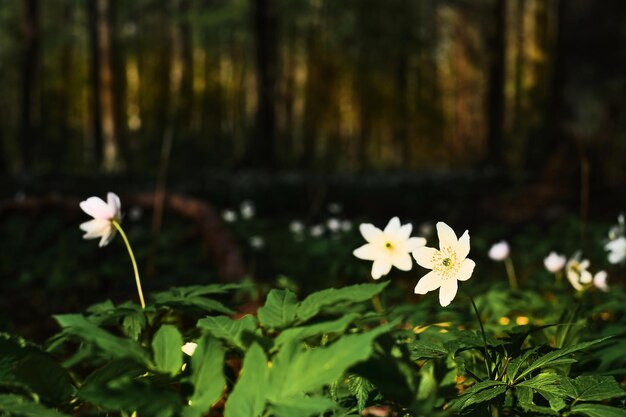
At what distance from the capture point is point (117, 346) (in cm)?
98

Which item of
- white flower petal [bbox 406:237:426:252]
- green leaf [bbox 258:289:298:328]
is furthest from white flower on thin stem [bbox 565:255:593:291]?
green leaf [bbox 258:289:298:328]

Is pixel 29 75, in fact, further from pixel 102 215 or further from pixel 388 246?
pixel 388 246

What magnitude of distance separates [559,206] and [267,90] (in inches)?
286

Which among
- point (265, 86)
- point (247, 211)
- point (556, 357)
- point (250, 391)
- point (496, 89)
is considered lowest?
point (496, 89)

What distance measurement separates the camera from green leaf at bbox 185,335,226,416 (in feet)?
3.12

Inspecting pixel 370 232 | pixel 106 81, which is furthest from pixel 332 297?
pixel 106 81

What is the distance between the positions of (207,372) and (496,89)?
16.0 m

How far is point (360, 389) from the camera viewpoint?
1193mm

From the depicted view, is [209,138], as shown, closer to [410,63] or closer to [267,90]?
[410,63]

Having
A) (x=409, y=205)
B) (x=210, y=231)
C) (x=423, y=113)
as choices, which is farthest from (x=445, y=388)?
(x=423, y=113)

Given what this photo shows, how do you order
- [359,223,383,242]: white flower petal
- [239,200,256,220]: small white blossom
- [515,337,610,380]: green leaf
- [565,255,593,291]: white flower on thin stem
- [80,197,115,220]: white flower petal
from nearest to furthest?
1. [515,337,610,380]: green leaf
2. [80,197,115,220]: white flower petal
3. [359,223,383,242]: white flower petal
4. [565,255,593,291]: white flower on thin stem
5. [239,200,256,220]: small white blossom

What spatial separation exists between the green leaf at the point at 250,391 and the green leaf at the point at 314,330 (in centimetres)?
11

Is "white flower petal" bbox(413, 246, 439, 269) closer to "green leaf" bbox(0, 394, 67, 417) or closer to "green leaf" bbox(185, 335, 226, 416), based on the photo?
"green leaf" bbox(185, 335, 226, 416)

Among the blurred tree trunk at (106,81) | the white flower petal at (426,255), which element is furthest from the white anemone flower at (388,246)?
the blurred tree trunk at (106,81)
